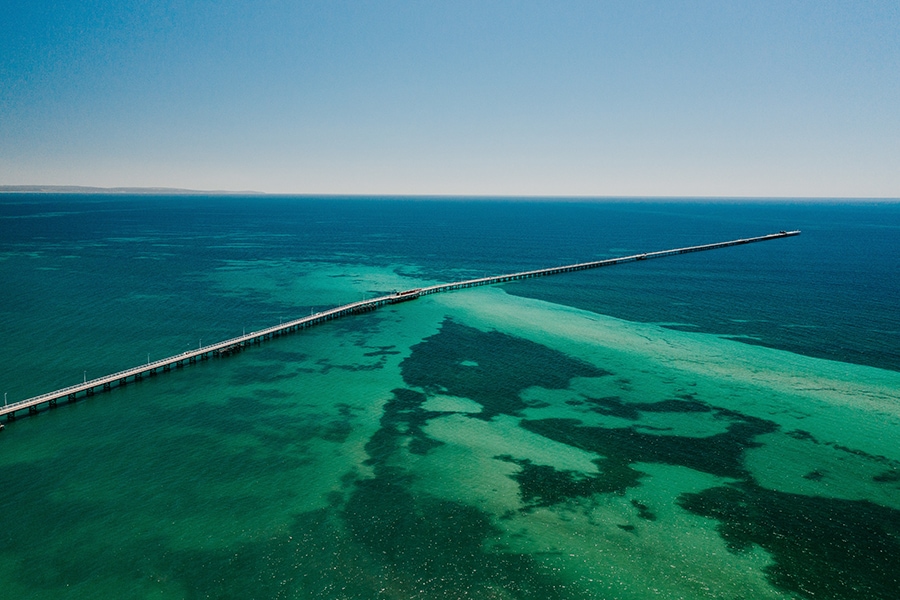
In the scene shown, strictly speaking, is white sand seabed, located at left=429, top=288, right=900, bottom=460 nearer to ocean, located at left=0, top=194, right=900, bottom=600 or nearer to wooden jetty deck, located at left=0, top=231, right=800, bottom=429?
ocean, located at left=0, top=194, right=900, bottom=600

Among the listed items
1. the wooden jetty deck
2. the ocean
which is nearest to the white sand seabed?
the ocean

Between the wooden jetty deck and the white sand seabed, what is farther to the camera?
the wooden jetty deck

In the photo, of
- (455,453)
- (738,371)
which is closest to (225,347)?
(455,453)

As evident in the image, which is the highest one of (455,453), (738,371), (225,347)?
(225,347)

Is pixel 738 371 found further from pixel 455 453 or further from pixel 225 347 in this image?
pixel 225 347

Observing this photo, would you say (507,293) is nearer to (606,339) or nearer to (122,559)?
(606,339)

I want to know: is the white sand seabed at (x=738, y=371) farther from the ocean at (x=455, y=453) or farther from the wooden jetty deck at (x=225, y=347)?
the wooden jetty deck at (x=225, y=347)

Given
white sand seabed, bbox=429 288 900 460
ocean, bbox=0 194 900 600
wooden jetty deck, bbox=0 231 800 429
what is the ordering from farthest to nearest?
1. wooden jetty deck, bbox=0 231 800 429
2. white sand seabed, bbox=429 288 900 460
3. ocean, bbox=0 194 900 600

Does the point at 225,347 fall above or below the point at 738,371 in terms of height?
above
